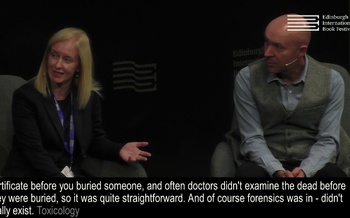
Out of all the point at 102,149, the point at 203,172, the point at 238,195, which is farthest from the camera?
the point at 203,172

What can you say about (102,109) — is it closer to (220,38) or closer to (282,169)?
(220,38)

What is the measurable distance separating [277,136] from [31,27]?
1.43m

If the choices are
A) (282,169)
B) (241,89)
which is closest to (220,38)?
(241,89)

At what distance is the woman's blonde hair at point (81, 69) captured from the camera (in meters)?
4.84

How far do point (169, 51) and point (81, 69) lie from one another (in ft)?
2.59

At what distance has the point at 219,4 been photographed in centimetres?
553

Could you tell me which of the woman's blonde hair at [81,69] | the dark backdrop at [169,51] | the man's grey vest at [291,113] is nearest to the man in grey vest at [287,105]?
the man's grey vest at [291,113]

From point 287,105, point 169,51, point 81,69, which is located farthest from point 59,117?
point 287,105

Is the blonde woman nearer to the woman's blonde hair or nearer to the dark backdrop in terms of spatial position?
the woman's blonde hair

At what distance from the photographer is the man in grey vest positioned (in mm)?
4980

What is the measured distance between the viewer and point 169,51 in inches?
219

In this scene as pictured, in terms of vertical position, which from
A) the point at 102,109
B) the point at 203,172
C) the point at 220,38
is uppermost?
the point at 220,38

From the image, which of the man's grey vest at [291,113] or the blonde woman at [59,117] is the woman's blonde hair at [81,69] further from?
the man's grey vest at [291,113]

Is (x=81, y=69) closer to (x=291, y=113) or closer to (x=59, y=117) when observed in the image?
(x=59, y=117)
